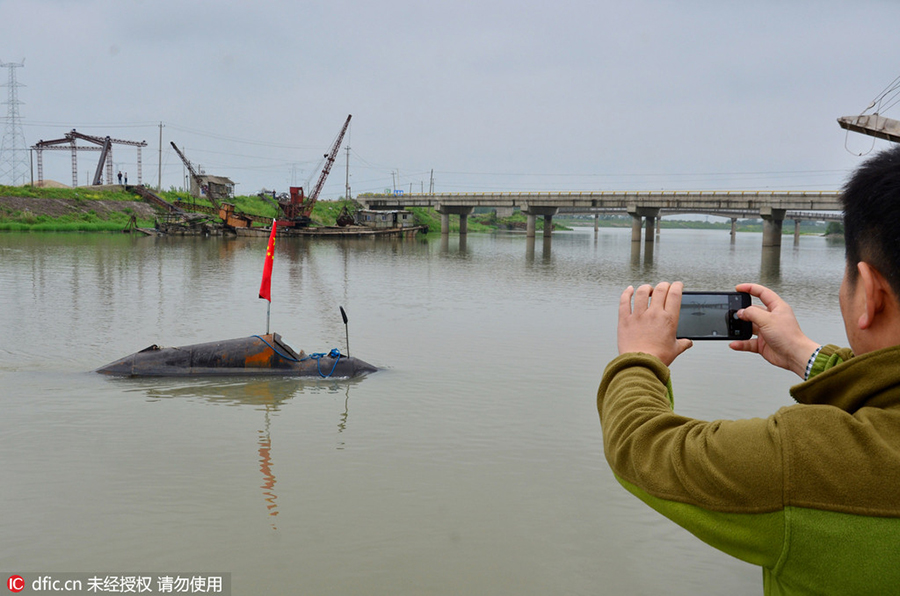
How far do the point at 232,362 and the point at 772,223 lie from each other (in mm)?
72020

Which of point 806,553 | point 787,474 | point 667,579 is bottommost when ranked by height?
point 667,579

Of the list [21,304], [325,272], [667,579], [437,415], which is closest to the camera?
[667,579]

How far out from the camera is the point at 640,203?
81.9 metres

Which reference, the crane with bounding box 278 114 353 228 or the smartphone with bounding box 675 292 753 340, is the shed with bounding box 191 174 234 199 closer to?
the crane with bounding box 278 114 353 228

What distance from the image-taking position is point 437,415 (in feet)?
42.1

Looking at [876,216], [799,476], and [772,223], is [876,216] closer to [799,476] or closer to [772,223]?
[799,476]

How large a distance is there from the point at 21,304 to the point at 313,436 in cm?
1829

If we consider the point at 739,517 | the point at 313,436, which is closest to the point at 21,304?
the point at 313,436

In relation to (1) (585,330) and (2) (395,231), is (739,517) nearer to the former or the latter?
(1) (585,330)

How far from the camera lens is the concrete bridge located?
7031cm

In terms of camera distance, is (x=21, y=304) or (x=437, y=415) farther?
(x=21, y=304)

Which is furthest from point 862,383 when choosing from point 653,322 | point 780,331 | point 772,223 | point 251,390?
point 772,223

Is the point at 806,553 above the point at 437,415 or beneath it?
above

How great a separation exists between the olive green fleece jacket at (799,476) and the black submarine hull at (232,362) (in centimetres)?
1362
